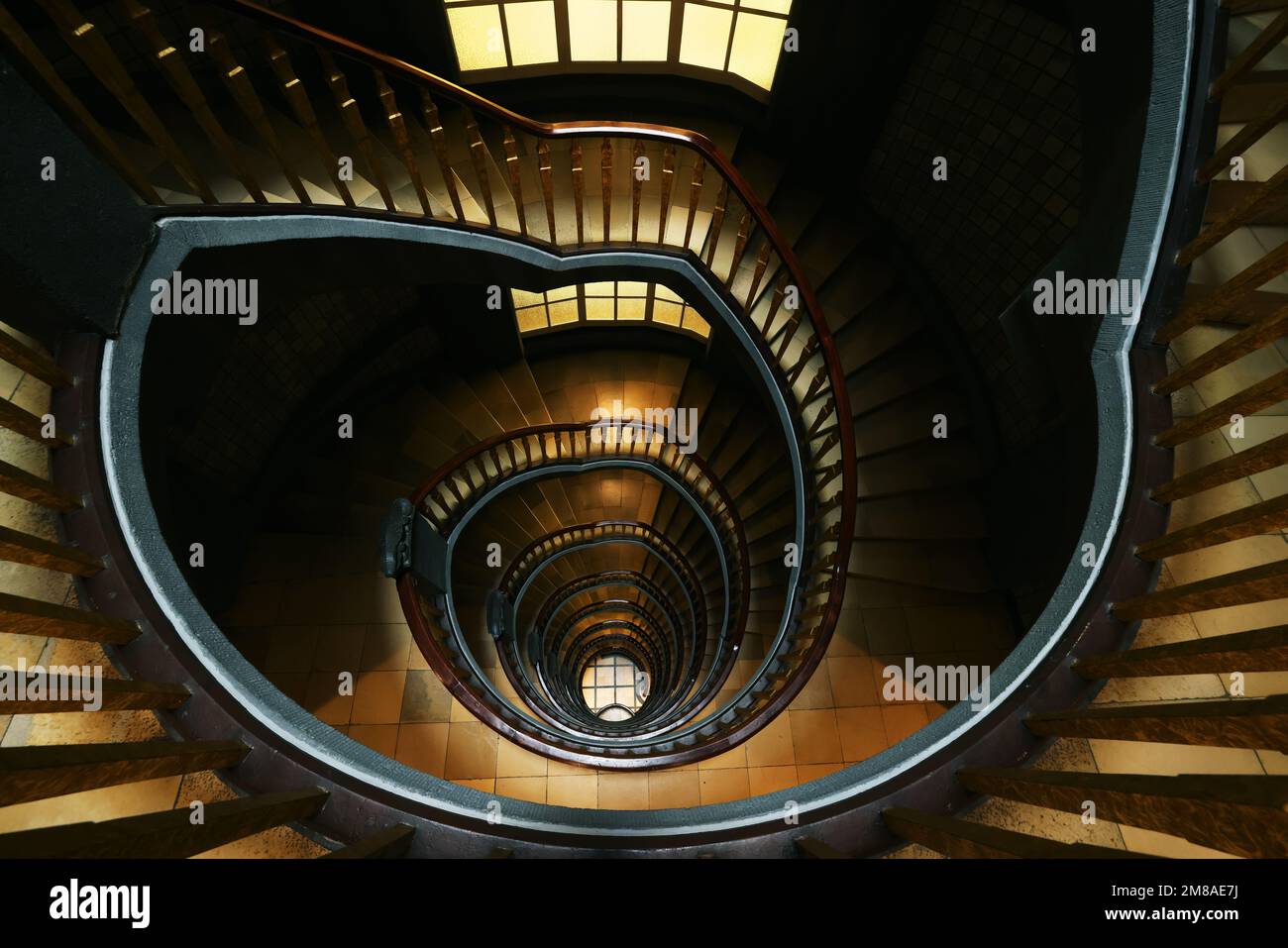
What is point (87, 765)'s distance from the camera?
1.54 m

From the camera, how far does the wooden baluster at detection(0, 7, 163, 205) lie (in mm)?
2219

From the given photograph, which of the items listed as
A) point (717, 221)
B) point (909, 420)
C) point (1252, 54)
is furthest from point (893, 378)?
point (1252, 54)

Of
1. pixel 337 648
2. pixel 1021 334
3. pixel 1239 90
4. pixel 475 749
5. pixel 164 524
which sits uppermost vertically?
pixel 1239 90

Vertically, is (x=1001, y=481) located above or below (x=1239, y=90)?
below

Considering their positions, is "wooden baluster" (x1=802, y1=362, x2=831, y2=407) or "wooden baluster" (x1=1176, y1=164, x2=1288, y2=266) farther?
"wooden baluster" (x1=802, y1=362, x2=831, y2=407)

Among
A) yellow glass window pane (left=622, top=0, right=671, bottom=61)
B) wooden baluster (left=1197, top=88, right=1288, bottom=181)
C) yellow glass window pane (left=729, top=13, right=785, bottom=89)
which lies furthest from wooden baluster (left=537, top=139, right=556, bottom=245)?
wooden baluster (left=1197, top=88, right=1288, bottom=181)

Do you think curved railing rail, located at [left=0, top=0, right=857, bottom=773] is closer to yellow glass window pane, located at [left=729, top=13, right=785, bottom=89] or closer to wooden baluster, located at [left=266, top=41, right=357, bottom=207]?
wooden baluster, located at [left=266, top=41, right=357, bottom=207]

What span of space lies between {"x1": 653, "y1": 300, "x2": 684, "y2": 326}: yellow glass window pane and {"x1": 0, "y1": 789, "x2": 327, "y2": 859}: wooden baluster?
693 cm

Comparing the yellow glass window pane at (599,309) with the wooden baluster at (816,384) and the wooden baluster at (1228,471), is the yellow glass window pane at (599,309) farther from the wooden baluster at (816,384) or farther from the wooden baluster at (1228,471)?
the wooden baluster at (1228,471)

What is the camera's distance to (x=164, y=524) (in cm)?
384

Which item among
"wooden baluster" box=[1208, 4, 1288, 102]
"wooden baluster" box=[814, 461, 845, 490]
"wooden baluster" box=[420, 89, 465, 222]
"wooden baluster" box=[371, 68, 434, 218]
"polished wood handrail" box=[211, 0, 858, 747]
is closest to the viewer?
"wooden baluster" box=[1208, 4, 1288, 102]
